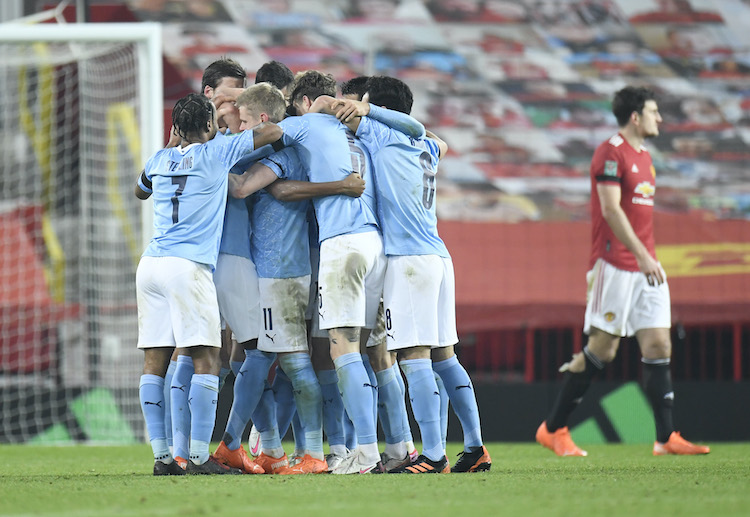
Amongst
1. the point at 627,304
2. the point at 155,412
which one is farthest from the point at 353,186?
the point at 627,304

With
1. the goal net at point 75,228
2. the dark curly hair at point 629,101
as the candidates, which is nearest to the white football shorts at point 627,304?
the dark curly hair at point 629,101

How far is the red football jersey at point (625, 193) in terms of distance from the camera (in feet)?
19.8

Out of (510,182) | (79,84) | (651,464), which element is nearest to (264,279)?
(651,464)

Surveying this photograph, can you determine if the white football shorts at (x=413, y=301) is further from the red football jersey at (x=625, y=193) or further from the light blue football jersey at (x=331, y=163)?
the red football jersey at (x=625, y=193)

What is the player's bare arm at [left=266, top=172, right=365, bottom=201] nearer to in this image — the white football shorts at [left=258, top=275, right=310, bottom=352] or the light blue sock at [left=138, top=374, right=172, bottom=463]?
the white football shorts at [left=258, top=275, right=310, bottom=352]

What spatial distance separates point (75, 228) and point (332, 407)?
541 centimetres

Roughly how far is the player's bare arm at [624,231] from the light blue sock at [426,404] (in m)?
1.85

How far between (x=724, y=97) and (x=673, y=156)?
95 centimetres

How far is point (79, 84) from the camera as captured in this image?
9.19 metres

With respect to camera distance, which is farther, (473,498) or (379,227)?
(379,227)

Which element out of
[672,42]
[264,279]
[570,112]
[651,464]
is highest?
[672,42]

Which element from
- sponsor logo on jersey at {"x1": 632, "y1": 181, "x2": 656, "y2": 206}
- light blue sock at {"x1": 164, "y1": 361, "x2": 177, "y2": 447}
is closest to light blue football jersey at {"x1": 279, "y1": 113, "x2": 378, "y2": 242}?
light blue sock at {"x1": 164, "y1": 361, "x2": 177, "y2": 447}

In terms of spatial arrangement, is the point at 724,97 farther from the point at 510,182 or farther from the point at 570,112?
the point at 510,182

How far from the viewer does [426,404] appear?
176 inches
